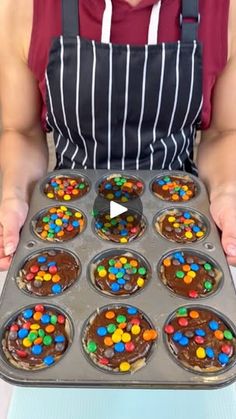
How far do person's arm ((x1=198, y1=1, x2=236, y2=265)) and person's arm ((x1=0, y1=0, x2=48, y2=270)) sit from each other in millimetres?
358

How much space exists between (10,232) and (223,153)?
1.59ft

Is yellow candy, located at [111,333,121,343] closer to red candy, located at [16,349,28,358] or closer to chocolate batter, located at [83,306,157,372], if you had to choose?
chocolate batter, located at [83,306,157,372]

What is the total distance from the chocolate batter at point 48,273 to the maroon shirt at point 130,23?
14.7 inches

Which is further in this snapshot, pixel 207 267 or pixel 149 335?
pixel 207 267

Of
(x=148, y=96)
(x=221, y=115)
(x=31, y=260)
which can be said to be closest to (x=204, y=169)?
(x=221, y=115)

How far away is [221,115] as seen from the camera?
3.26 ft

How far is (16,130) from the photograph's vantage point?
1.03 meters

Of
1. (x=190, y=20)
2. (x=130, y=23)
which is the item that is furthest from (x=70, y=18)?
(x=190, y=20)

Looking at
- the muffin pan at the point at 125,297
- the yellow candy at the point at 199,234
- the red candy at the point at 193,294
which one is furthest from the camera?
the yellow candy at the point at 199,234

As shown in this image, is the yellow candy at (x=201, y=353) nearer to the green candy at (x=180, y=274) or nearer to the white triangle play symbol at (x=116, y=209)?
the green candy at (x=180, y=274)

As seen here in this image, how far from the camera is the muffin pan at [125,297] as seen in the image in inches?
24.7

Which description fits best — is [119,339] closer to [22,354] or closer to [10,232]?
[22,354]

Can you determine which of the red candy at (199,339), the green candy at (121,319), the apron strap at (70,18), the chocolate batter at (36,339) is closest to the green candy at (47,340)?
the chocolate batter at (36,339)

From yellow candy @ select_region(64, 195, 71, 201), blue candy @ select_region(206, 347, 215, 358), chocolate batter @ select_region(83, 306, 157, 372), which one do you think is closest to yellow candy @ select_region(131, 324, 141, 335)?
chocolate batter @ select_region(83, 306, 157, 372)
